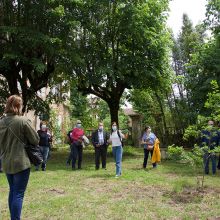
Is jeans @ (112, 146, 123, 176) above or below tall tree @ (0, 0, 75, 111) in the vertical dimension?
below

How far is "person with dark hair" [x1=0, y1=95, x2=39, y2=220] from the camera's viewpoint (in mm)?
5680

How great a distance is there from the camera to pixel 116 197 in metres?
9.11

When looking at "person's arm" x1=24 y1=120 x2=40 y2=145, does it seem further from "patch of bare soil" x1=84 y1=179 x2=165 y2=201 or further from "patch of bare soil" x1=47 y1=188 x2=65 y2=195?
"patch of bare soil" x1=47 y1=188 x2=65 y2=195

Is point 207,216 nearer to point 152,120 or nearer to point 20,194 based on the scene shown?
point 20,194

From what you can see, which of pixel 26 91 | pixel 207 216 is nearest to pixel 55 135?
pixel 26 91

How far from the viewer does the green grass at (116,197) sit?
7438 mm

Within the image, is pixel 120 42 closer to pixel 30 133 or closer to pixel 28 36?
pixel 28 36

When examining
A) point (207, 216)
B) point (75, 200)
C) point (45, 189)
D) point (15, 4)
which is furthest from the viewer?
point (15, 4)

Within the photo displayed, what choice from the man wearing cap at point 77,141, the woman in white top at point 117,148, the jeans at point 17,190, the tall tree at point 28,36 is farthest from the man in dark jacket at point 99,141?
the jeans at point 17,190

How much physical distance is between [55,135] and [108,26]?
14798mm

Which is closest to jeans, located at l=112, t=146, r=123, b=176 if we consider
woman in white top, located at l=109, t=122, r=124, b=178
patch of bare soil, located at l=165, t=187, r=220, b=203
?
woman in white top, located at l=109, t=122, r=124, b=178

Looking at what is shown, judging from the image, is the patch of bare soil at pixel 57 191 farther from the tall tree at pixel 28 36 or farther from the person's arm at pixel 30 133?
the tall tree at pixel 28 36

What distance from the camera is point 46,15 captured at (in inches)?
698

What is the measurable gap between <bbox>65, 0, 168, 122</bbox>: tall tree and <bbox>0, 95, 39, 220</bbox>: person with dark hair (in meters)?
13.5
